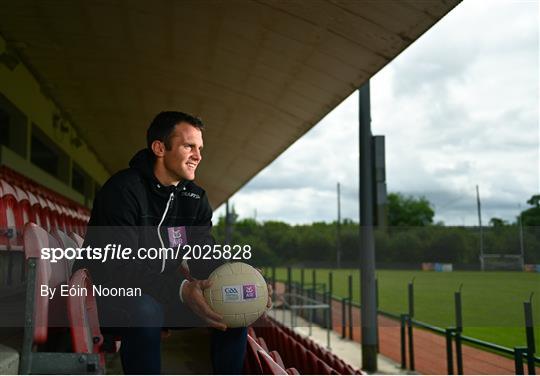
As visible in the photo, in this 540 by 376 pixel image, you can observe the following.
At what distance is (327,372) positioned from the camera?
3.99 m

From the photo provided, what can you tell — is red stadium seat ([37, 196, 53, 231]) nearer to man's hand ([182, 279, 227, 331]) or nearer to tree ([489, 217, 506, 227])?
man's hand ([182, 279, 227, 331])

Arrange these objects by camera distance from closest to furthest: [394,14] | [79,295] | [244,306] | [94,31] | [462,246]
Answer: [79,295]
[244,306]
[394,14]
[94,31]
[462,246]

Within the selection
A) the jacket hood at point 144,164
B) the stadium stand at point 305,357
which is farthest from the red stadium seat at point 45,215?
the jacket hood at point 144,164

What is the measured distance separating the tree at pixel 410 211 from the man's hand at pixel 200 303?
86365 millimetres

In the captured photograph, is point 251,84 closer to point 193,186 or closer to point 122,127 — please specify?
point 122,127

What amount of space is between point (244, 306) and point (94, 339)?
0.51 metres

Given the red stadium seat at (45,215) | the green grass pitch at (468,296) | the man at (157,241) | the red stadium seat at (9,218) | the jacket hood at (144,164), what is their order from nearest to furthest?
the man at (157,241), the jacket hood at (144,164), the red stadium seat at (9,218), the red stadium seat at (45,215), the green grass pitch at (468,296)

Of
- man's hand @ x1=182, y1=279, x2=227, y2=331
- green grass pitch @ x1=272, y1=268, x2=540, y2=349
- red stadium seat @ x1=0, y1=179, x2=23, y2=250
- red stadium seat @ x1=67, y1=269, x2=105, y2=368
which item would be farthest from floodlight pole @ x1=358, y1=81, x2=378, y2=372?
red stadium seat @ x1=67, y1=269, x2=105, y2=368

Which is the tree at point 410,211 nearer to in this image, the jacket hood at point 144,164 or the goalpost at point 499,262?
the goalpost at point 499,262

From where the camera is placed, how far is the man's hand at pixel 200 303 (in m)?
1.93

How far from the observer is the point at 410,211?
3457 inches

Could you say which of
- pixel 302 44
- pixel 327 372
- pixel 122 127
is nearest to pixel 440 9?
pixel 302 44

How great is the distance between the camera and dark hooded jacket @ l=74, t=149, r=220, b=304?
199 cm

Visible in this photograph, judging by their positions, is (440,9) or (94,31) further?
(94,31)
